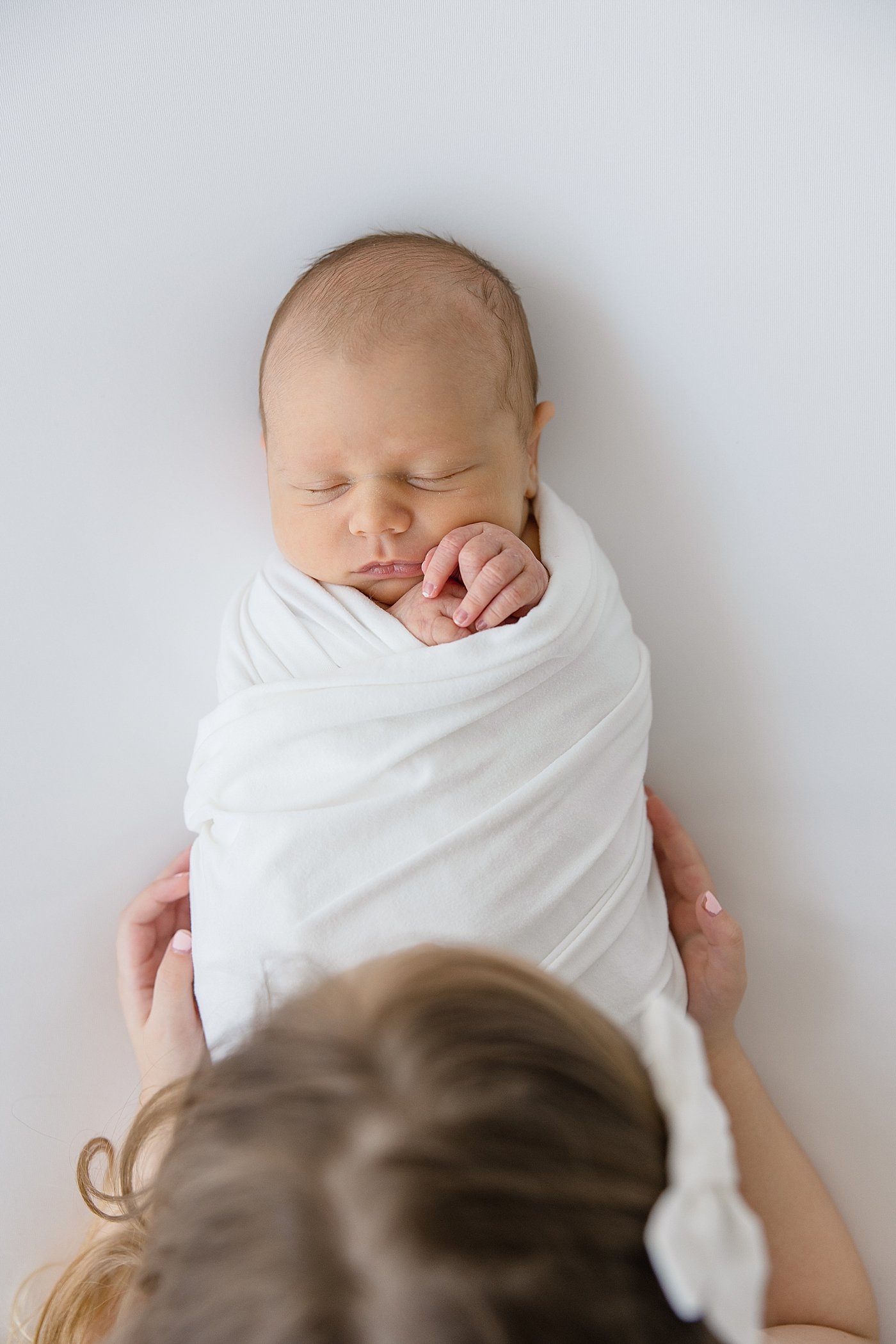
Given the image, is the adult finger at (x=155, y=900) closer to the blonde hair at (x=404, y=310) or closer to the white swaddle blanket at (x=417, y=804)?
the white swaddle blanket at (x=417, y=804)

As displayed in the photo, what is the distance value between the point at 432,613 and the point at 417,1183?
66 centimetres

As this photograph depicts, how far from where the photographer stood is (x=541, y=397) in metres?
1.34

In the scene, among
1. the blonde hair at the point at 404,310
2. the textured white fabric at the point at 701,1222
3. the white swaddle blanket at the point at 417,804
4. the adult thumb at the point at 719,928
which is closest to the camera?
the textured white fabric at the point at 701,1222

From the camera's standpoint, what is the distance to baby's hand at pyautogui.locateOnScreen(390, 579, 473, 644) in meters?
1.10

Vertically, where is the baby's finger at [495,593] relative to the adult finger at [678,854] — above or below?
above

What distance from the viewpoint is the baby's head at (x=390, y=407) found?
110 cm

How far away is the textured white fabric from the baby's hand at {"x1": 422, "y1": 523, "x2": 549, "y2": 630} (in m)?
0.55

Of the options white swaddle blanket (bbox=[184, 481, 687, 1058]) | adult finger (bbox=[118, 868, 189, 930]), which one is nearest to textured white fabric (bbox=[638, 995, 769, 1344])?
white swaddle blanket (bbox=[184, 481, 687, 1058])

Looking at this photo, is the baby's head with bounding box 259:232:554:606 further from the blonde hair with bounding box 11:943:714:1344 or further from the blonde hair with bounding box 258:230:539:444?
the blonde hair with bounding box 11:943:714:1344

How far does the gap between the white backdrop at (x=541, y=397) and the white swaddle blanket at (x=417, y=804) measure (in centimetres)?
25

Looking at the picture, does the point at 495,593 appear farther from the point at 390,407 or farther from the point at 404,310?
the point at 404,310

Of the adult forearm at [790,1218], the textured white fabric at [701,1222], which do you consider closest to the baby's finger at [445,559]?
the textured white fabric at [701,1222]

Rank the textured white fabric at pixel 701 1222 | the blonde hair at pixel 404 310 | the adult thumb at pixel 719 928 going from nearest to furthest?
the textured white fabric at pixel 701 1222
the blonde hair at pixel 404 310
the adult thumb at pixel 719 928

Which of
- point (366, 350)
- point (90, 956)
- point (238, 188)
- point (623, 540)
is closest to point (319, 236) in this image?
point (238, 188)
